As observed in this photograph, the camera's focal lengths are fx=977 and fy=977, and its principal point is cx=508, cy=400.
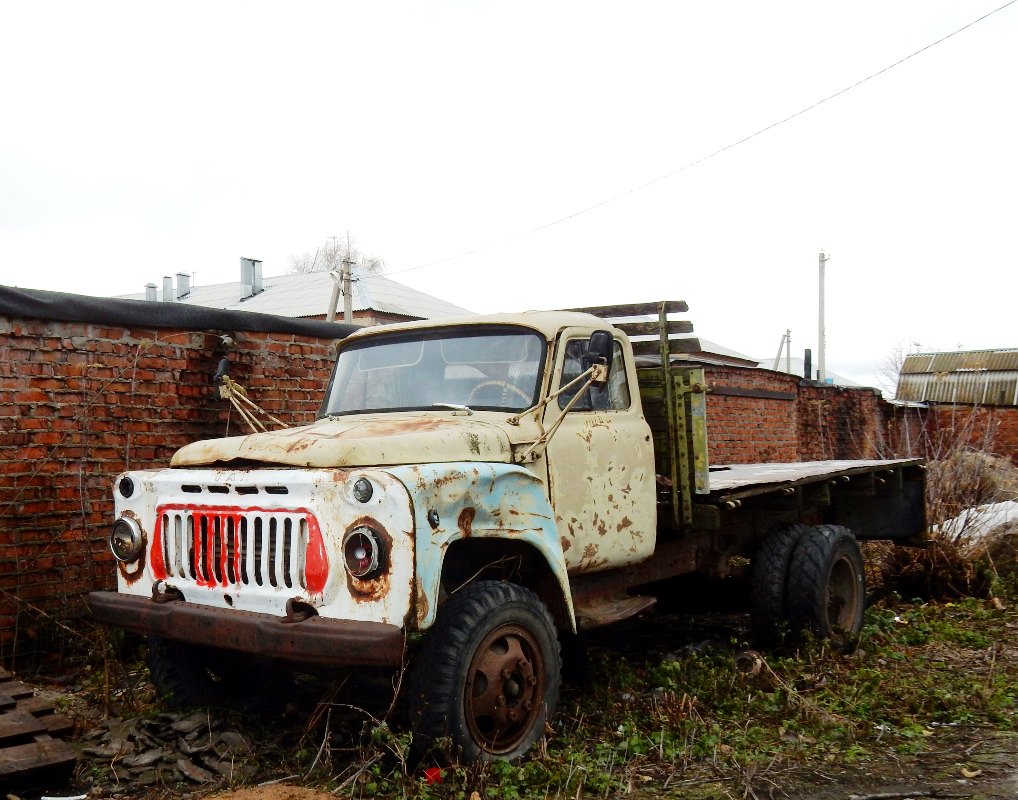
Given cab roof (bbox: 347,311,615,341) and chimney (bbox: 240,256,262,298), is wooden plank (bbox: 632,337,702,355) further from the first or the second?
chimney (bbox: 240,256,262,298)

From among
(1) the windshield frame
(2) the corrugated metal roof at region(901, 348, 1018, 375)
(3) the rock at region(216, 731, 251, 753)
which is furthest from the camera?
(2) the corrugated metal roof at region(901, 348, 1018, 375)

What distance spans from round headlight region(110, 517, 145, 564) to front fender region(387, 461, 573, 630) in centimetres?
142

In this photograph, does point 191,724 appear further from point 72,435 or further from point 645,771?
point 72,435

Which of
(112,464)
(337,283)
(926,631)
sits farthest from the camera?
(337,283)

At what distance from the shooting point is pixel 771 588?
20.6 ft

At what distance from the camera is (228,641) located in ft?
12.8

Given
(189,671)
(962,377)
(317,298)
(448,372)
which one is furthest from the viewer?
(317,298)

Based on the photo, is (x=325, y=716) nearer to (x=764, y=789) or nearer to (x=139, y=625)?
(x=139, y=625)

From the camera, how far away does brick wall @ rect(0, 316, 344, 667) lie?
19.0 feet

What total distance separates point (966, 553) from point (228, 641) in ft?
21.4

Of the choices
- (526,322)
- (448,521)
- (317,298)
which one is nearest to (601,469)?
(526,322)

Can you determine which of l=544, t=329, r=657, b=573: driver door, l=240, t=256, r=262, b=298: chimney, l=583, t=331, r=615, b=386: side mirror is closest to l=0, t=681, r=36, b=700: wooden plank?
l=544, t=329, r=657, b=573: driver door

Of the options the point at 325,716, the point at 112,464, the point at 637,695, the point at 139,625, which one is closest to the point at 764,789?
the point at 637,695

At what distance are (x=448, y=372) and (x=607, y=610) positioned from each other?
1475 mm
